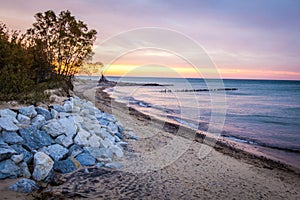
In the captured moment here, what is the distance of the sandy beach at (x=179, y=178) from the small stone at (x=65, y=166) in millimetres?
191

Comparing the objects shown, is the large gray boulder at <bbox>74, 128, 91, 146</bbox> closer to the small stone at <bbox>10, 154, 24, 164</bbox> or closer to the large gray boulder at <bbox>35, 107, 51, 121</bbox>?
the large gray boulder at <bbox>35, 107, 51, 121</bbox>

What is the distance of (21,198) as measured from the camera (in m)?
4.23

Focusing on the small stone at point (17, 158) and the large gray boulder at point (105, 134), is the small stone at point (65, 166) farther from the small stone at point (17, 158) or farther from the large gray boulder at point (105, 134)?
the large gray boulder at point (105, 134)

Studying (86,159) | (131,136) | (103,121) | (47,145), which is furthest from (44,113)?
(131,136)

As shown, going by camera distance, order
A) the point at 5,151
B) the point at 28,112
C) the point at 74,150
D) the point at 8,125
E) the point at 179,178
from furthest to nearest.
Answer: the point at 28,112
the point at 74,150
the point at 179,178
the point at 8,125
the point at 5,151

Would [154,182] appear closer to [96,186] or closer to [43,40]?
[96,186]

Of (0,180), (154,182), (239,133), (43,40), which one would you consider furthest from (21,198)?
(239,133)

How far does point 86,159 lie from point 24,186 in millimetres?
1862

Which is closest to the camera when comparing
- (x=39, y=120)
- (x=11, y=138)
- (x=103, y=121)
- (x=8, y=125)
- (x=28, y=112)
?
(x=11, y=138)

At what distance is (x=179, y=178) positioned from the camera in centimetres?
612

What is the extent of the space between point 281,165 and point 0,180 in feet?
31.4

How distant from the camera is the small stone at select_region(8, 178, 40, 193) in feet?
14.5

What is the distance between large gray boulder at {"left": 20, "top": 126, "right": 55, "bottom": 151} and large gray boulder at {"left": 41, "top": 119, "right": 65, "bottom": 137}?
0.15 meters

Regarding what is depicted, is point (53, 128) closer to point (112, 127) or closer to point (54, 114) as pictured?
point (54, 114)
